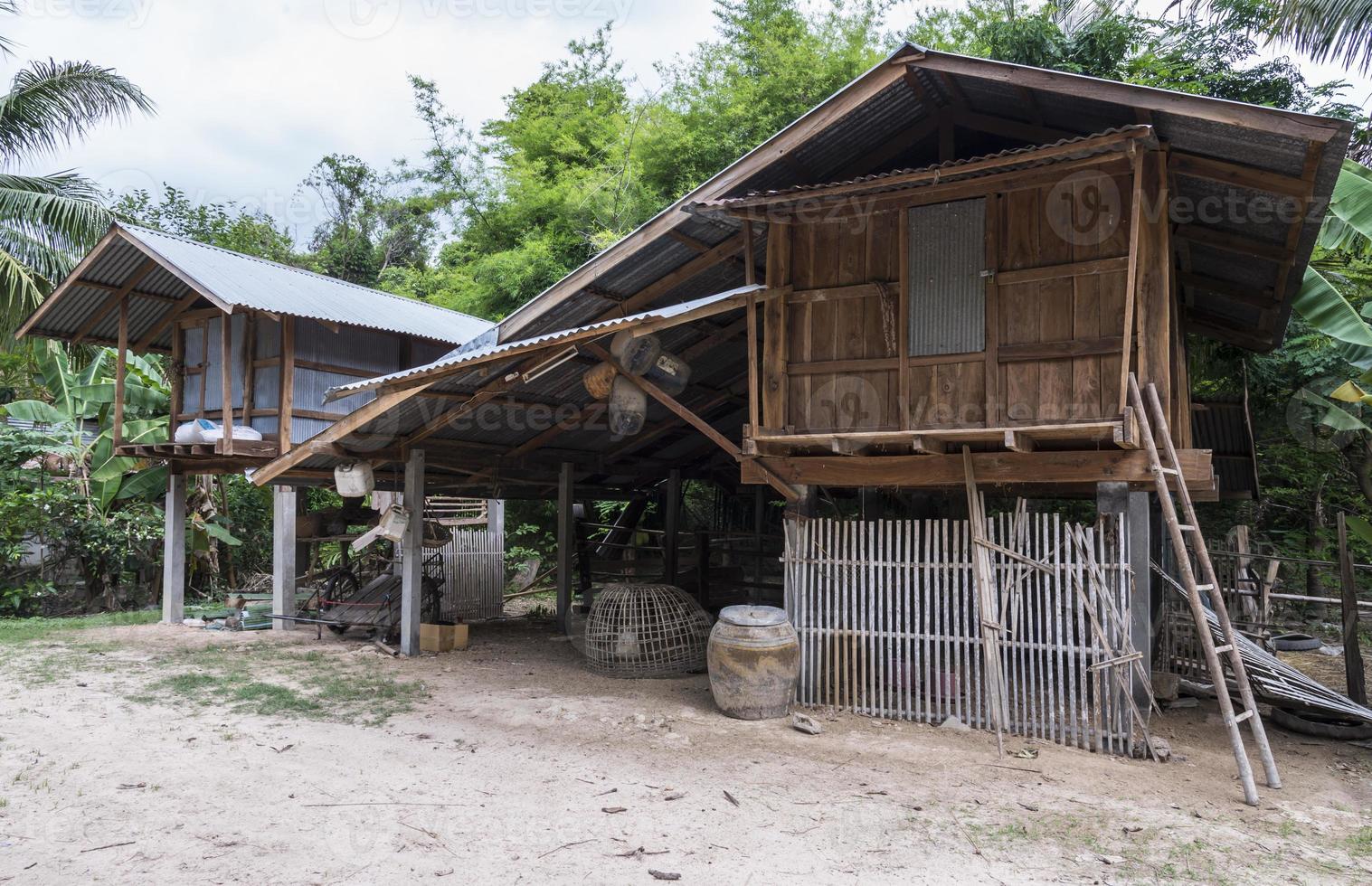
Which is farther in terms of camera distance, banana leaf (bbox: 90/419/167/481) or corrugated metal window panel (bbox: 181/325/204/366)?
banana leaf (bbox: 90/419/167/481)

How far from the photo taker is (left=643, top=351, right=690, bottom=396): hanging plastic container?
8.73 meters

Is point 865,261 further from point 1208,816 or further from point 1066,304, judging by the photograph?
point 1208,816

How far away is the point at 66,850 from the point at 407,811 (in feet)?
5.97

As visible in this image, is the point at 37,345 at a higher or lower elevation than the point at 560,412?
higher

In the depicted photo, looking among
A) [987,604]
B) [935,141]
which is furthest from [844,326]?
[987,604]

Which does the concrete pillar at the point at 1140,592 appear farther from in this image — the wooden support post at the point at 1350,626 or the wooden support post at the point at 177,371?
the wooden support post at the point at 177,371

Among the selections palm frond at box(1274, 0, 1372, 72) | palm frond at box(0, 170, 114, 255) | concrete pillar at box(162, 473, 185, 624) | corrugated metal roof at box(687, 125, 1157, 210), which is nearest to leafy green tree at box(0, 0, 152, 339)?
palm frond at box(0, 170, 114, 255)

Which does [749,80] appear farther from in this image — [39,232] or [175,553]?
[175,553]

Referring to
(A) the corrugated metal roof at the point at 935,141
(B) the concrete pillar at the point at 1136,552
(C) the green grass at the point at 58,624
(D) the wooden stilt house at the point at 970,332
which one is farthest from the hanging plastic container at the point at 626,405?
(C) the green grass at the point at 58,624

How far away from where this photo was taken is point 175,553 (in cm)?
1391

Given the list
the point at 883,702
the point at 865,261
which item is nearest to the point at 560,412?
the point at 865,261

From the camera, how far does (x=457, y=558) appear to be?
49.7 feet

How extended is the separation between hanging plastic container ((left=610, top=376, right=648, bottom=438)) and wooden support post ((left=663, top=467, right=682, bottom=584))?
18.9 ft

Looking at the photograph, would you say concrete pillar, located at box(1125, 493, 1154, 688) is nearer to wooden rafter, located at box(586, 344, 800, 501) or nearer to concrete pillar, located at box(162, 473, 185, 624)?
wooden rafter, located at box(586, 344, 800, 501)
